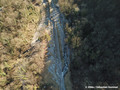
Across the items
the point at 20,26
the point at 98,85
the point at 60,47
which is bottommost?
the point at 98,85

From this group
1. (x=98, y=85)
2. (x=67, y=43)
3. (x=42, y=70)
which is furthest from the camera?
(x=67, y=43)

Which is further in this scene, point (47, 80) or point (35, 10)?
point (35, 10)

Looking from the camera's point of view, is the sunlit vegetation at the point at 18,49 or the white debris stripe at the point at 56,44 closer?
the sunlit vegetation at the point at 18,49

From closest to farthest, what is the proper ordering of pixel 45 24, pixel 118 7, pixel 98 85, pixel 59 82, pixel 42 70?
pixel 98 85 → pixel 118 7 → pixel 59 82 → pixel 42 70 → pixel 45 24

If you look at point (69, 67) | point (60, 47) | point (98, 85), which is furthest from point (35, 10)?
point (98, 85)

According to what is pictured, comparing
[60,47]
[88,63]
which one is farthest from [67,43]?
[88,63]

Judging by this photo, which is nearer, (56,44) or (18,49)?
(18,49)

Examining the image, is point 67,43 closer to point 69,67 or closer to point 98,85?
point 69,67

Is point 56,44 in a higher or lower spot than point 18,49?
higher

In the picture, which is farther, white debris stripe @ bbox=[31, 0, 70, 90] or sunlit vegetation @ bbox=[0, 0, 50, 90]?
white debris stripe @ bbox=[31, 0, 70, 90]

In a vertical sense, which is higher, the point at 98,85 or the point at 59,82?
the point at 98,85
